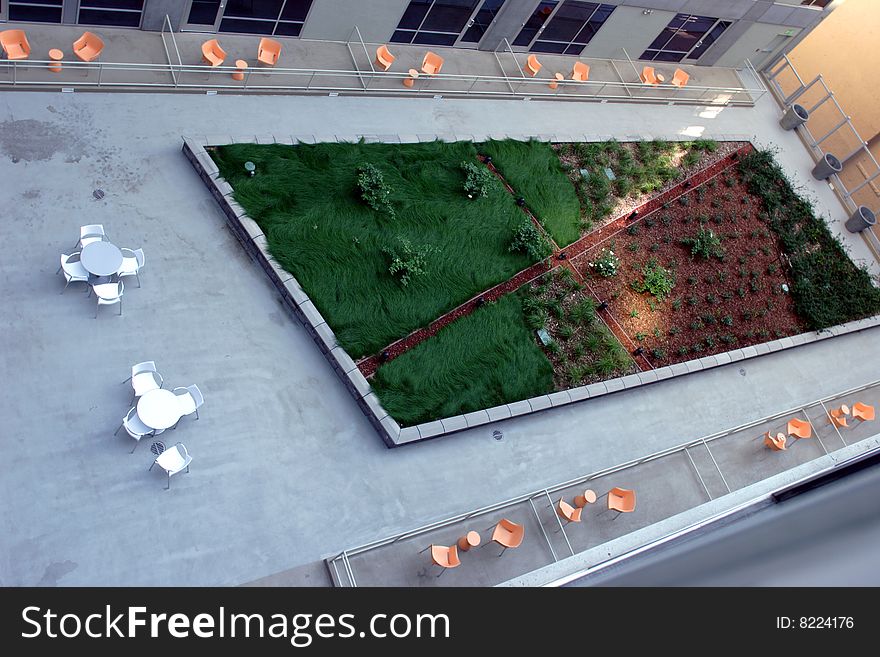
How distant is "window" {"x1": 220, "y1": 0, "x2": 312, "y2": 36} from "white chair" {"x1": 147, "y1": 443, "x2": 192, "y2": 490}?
10477 millimetres

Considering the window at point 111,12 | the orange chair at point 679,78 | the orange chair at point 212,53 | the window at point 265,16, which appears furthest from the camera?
the orange chair at point 679,78

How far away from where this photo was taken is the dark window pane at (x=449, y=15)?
20.2 m

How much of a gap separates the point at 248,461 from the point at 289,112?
8375 millimetres

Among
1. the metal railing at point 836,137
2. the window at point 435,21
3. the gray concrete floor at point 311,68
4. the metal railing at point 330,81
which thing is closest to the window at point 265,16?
the gray concrete floor at point 311,68

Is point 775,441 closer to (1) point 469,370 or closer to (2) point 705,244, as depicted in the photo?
(2) point 705,244

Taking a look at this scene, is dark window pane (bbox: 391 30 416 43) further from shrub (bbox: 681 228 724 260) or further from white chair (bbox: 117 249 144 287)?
white chair (bbox: 117 249 144 287)

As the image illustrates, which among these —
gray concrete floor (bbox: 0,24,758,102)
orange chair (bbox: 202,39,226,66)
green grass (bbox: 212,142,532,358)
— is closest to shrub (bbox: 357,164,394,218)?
green grass (bbox: 212,142,532,358)

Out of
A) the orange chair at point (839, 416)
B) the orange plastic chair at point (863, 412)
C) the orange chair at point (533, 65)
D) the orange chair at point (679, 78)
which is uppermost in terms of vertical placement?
the orange chair at point (679, 78)

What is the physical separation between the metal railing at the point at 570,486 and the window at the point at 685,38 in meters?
11.6

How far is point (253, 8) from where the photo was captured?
60.3ft

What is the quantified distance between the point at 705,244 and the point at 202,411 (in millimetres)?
13017

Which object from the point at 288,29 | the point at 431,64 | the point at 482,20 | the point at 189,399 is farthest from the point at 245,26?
the point at 189,399

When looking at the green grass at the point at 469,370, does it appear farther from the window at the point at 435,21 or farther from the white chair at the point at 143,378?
the window at the point at 435,21
